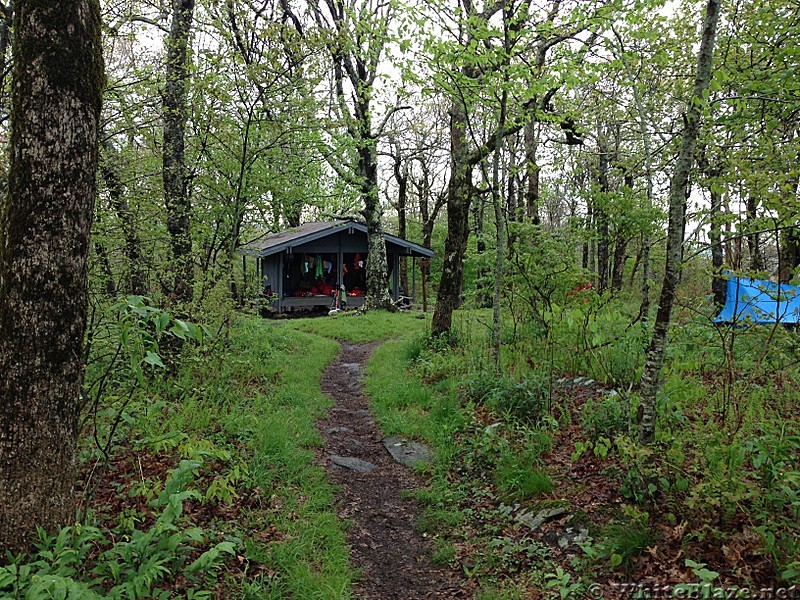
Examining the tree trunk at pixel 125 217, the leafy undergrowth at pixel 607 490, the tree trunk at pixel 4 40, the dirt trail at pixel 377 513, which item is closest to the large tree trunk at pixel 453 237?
the dirt trail at pixel 377 513

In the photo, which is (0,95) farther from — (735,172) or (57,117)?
(735,172)

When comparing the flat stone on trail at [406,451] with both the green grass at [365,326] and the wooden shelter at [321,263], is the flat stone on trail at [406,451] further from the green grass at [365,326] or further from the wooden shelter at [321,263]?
the wooden shelter at [321,263]

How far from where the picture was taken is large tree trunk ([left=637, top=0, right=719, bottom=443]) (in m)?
3.62

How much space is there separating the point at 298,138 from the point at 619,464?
639 centimetres

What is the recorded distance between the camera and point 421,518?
450 cm

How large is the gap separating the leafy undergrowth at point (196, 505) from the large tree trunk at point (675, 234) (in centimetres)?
271

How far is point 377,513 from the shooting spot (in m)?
4.61

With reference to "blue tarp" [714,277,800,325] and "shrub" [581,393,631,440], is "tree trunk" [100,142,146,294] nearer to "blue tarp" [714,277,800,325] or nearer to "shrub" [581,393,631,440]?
"shrub" [581,393,631,440]

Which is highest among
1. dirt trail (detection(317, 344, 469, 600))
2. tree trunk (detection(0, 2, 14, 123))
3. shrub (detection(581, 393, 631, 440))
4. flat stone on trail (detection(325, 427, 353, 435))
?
tree trunk (detection(0, 2, 14, 123))

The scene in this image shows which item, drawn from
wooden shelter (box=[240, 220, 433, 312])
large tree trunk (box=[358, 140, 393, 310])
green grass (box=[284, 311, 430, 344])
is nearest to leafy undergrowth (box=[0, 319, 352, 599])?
green grass (box=[284, 311, 430, 344])

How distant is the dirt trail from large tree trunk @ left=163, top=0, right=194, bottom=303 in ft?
9.59

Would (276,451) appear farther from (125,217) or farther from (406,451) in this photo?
(125,217)

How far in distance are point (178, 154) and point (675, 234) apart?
6.58 metres

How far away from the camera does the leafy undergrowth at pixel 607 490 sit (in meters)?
3.06
